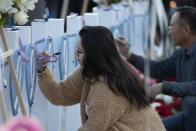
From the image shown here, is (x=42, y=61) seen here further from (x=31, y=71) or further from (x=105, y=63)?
(x=105, y=63)

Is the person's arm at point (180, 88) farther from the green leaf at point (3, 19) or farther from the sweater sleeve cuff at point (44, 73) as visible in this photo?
the green leaf at point (3, 19)

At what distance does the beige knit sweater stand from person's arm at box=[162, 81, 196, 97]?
598 millimetres

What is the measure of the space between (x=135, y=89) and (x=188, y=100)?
0.79m

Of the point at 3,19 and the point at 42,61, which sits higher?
the point at 3,19

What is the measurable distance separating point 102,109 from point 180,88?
0.96 m

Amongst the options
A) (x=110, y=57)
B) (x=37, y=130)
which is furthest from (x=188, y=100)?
(x=37, y=130)

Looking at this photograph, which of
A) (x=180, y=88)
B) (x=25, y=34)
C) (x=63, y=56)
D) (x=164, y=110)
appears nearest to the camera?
(x=25, y=34)

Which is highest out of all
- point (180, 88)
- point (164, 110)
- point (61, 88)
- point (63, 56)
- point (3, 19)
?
point (3, 19)

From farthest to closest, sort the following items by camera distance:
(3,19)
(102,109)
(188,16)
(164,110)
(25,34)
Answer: (164,110) → (188,16) → (25,34) → (102,109) → (3,19)

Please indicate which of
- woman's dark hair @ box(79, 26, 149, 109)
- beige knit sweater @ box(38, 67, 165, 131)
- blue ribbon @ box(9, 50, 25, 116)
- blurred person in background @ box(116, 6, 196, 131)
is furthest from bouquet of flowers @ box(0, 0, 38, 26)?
blurred person in background @ box(116, 6, 196, 131)

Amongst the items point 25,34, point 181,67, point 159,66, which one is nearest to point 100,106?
point 25,34

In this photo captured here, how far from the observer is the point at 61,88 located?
2.91 meters

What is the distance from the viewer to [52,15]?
6.99 meters

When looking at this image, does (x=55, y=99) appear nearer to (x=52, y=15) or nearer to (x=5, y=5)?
(x=5, y=5)
